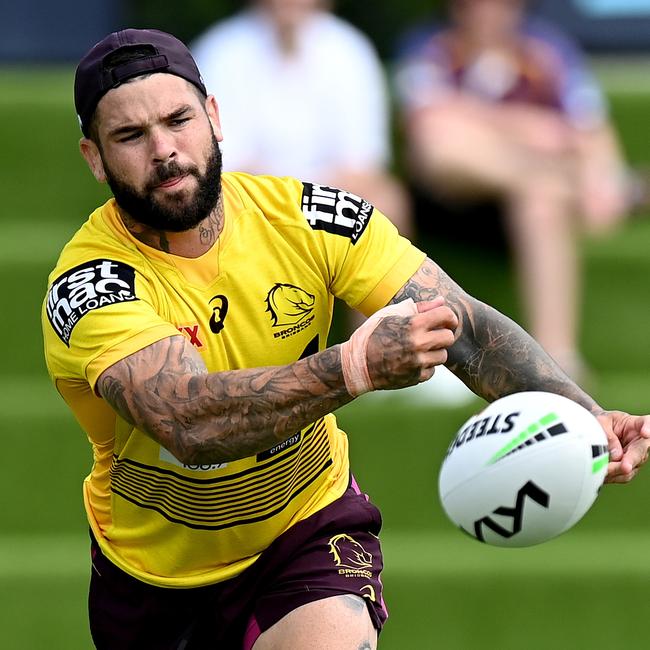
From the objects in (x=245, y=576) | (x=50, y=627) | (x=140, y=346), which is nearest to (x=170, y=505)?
(x=245, y=576)

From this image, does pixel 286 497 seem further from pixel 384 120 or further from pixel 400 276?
pixel 384 120

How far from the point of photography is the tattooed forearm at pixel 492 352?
4.20 m

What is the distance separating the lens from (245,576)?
4.32 m

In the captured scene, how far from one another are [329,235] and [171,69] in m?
0.65

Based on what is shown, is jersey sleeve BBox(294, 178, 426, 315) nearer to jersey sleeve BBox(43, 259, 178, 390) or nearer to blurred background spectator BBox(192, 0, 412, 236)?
jersey sleeve BBox(43, 259, 178, 390)

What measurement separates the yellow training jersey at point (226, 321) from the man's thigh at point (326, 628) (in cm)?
27

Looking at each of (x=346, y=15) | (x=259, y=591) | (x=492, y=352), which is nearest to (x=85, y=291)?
(x=259, y=591)

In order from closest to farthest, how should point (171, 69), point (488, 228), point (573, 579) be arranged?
point (171, 69)
point (573, 579)
point (488, 228)

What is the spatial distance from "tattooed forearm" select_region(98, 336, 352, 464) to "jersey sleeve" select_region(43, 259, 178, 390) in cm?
5

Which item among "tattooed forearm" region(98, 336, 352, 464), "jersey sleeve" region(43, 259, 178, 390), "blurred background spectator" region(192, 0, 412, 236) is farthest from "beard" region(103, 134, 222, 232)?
"blurred background spectator" region(192, 0, 412, 236)

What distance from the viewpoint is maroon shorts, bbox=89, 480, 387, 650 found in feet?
13.8

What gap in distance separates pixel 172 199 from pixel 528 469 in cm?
123

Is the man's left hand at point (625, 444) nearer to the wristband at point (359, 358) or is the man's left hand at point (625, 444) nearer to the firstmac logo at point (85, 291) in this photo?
the wristband at point (359, 358)

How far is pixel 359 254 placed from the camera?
4.17m
